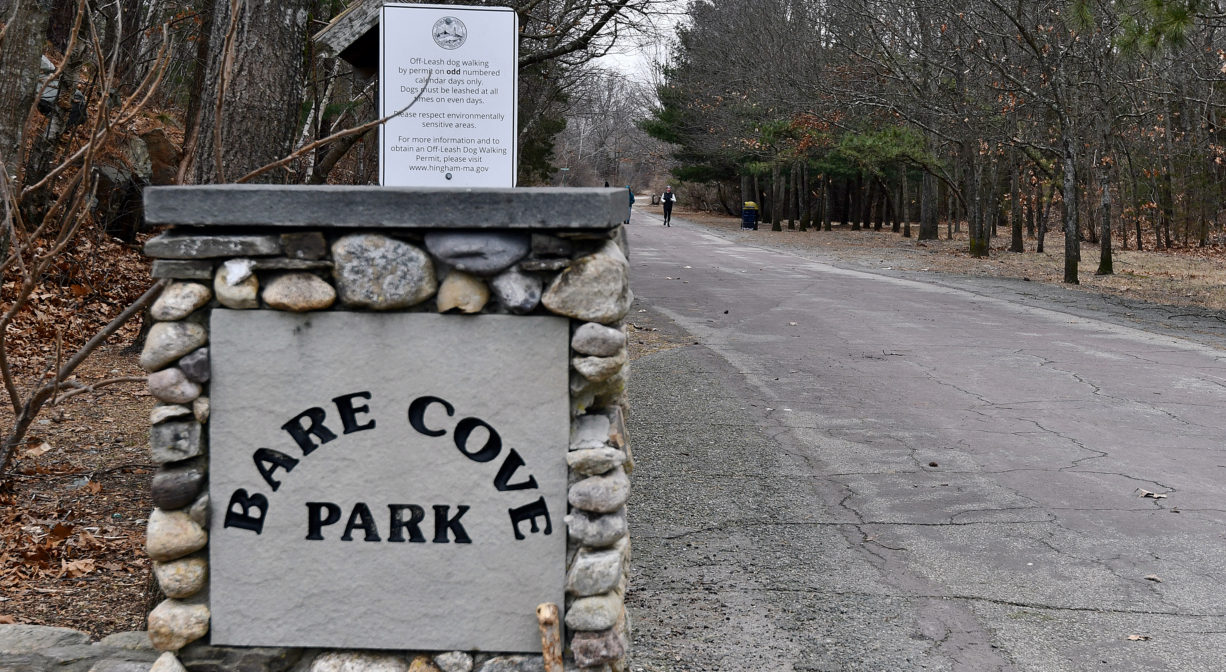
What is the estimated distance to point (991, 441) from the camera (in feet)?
26.7

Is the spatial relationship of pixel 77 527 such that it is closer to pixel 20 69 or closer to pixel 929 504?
pixel 20 69

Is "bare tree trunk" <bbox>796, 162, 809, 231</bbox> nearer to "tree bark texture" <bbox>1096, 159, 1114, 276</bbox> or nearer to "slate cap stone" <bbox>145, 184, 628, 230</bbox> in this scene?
"tree bark texture" <bbox>1096, 159, 1114, 276</bbox>

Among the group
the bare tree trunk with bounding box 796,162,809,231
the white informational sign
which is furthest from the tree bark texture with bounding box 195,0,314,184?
the bare tree trunk with bounding box 796,162,809,231

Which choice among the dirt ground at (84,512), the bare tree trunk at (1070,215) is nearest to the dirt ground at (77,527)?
the dirt ground at (84,512)

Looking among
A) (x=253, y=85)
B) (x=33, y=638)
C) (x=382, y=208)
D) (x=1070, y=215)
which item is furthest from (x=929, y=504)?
(x=1070, y=215)

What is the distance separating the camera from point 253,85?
5.58m

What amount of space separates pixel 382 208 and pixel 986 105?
26012 millimetres

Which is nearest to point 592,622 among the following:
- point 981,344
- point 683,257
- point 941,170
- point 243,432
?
point 243,432

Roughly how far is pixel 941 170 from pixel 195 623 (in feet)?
102

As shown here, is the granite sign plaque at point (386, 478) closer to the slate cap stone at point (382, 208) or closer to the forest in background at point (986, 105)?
the slate cap stone at point (382, 208)

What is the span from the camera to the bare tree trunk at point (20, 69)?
707 cm

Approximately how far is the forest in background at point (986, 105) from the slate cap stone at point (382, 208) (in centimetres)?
1263

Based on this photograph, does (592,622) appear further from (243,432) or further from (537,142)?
(537,142)

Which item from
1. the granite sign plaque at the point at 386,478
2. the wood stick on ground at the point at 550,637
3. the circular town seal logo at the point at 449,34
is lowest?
the wood stick on ground at the point at 550,637
